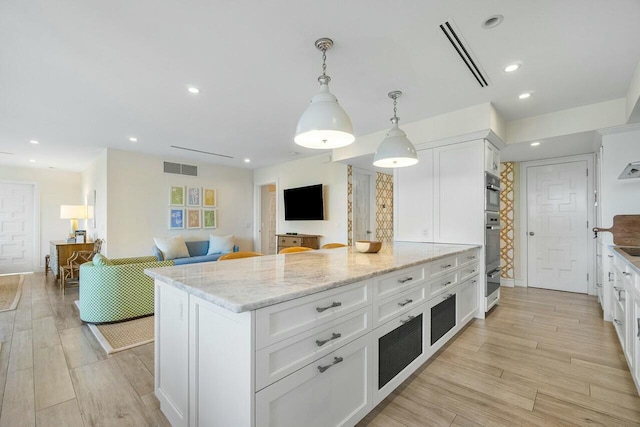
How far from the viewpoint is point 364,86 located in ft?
9.35

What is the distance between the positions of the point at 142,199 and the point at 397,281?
552 centimetres

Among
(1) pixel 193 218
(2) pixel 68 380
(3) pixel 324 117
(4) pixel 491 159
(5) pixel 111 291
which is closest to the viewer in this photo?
(3) pixel 324 117

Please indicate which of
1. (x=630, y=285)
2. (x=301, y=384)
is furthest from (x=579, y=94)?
(x=301, y=384)

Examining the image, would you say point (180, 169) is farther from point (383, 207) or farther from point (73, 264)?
point (383, 207)

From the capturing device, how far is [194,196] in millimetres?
6324

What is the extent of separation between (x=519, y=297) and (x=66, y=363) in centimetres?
538

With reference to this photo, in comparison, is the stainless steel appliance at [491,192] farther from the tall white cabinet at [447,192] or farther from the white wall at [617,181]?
the white wall at [617,181]

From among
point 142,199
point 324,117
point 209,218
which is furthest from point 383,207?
point 142,199

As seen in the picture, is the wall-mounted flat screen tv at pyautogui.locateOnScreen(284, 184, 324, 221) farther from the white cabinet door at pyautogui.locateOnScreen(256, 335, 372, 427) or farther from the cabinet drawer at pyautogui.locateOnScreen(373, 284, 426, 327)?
the white cabinet door at pyautogui.locateOnScreen(256, 335, 372, 427)

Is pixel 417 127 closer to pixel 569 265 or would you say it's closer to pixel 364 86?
pixel 364 86

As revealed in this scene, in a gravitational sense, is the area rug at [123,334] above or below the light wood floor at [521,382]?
below

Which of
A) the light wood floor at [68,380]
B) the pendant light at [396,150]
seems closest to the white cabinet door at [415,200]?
the pendant light at [396,150]

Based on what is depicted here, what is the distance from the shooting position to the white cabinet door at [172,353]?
1.41 metres

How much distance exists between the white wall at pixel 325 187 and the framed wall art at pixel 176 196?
208 centimetres
